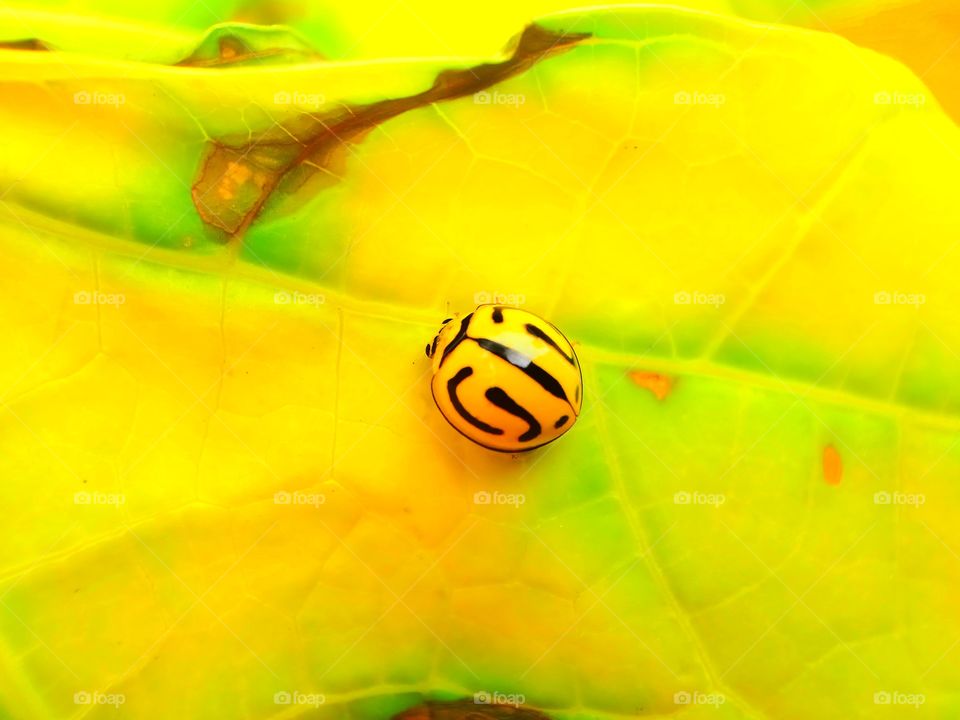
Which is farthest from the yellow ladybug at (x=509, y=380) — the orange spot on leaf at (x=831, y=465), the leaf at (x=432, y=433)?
the orange spot on leaf at (x=831, y=465)

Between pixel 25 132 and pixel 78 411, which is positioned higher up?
pixel 25 132

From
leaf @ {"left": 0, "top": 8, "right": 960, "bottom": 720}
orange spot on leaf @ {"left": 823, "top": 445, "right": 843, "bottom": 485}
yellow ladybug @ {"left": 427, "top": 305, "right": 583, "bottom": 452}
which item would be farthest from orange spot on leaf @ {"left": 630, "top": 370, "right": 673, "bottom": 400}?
orange spot on leaf @ {"left": 823, "top": 445, "right": 843, "bottom": 485}

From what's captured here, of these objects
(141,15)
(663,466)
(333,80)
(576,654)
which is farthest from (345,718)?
(141,15)

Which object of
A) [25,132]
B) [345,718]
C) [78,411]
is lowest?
[345,718]

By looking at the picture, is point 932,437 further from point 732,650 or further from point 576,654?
point 576,654

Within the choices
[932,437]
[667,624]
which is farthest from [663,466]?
[932,437]

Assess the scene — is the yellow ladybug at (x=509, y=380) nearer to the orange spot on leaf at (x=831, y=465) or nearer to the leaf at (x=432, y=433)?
the leaf at (x=432, y=433)

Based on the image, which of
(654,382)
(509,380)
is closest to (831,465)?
(654,382)
